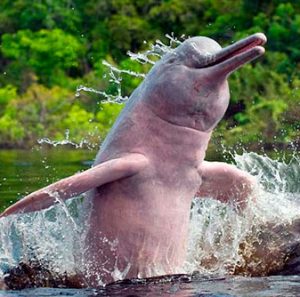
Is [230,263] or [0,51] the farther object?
[0,51]

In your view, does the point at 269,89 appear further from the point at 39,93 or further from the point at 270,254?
the point at 270,254

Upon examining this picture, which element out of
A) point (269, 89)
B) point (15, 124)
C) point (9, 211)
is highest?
point (9, 211)

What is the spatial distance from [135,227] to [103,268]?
16.5 inches

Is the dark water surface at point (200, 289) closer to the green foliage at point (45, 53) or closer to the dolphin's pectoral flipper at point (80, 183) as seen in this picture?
the dolphin's pectoral flipper at point (80, 183)

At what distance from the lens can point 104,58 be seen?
201 feet

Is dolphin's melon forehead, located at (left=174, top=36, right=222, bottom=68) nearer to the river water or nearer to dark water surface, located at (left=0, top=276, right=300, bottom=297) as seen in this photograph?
the river water

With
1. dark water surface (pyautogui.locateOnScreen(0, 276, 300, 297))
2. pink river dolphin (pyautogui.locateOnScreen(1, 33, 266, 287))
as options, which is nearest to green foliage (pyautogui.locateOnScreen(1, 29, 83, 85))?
pink river dolphin (pyautogui.locateOnScreen(1, 33, 266, 287))

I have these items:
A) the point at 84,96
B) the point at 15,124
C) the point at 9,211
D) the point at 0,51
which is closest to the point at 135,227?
the point at 9,211

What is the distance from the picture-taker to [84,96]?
5541 centimetres

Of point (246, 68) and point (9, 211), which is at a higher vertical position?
point (9, 211)

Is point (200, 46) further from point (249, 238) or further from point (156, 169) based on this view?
point (249, 238)

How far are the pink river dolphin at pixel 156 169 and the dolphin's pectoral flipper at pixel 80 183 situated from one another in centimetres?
1

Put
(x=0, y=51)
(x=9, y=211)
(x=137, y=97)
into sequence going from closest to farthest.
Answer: (x=9, y=211)
(x=137, y=97)
(x=0, y=51)

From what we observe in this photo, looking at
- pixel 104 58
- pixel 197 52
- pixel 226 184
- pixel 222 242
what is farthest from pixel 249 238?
pixel 104 58
